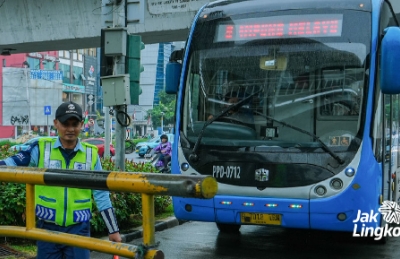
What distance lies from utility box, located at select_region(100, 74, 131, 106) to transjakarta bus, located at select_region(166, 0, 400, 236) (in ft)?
6.20

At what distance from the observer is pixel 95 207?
8672mm

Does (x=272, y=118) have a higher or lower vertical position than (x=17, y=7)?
lower

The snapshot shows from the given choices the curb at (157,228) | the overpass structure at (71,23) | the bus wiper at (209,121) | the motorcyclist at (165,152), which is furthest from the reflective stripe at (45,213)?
the motorcyclist at (165,152)

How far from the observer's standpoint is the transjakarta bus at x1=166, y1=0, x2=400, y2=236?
7.22 m

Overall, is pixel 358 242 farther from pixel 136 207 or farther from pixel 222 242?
pixel 136 207

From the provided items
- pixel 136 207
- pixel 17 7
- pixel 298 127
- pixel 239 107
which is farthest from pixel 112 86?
pixel 17 7

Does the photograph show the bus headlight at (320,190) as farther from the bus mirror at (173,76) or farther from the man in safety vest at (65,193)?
the man in safety vest at (65,193)

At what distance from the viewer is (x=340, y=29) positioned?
24.9 feet

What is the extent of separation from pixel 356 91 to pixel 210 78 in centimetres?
177

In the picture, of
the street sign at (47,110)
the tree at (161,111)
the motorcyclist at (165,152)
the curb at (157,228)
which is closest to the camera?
the curb at (157,228)

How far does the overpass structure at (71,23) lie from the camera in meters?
17.8

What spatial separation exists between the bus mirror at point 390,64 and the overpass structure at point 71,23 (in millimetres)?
10517

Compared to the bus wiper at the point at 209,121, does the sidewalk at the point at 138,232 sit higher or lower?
lower

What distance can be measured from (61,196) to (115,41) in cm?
595
